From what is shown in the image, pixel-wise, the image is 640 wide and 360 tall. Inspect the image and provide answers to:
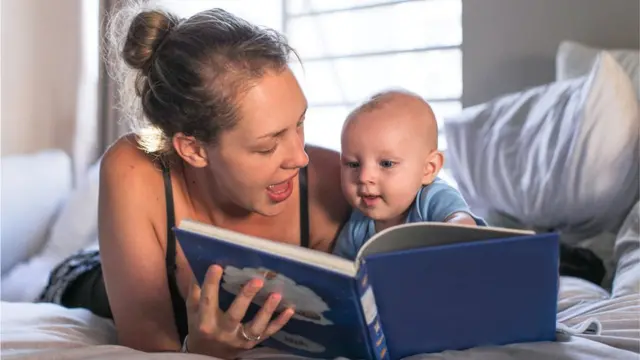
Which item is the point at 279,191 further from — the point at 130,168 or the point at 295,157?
the point at 130,168

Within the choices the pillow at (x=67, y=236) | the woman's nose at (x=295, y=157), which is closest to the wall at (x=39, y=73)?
the pillow at (x=67, y=236)

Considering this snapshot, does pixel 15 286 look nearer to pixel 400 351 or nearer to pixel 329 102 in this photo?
pixel 329 102

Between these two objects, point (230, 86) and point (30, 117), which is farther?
point (30, 117)

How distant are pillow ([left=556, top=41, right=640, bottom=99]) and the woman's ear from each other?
1.10m

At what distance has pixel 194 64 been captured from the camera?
1000mm

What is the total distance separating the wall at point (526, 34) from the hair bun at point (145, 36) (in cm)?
117

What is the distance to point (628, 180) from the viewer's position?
1.54 metres

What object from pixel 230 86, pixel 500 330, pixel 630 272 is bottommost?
pixel 630 272

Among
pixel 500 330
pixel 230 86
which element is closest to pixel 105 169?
pixel 230 86

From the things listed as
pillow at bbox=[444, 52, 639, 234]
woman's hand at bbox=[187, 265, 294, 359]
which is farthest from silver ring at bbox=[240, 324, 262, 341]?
pillow at bbox=[444, 52, 639, 234]

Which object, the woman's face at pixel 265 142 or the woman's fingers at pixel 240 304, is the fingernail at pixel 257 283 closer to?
the woman's fingers at pixel 240 304

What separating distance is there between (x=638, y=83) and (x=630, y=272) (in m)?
0.55

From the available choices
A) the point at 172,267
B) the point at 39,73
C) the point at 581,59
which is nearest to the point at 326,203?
the point at 172,267

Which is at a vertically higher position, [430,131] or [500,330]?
[430,131]
